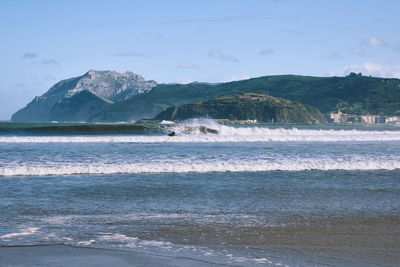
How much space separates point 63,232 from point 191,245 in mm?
2221

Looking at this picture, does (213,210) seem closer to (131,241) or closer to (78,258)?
(131,241)

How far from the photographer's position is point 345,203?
9.47 m

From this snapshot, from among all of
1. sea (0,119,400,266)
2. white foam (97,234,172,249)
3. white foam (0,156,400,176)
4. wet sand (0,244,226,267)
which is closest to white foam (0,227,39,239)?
sea (0,119,400,266)

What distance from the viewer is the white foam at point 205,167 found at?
14.1 meters

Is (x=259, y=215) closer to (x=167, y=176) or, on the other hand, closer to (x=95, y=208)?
(x=95, y=208)

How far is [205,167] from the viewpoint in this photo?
50.1 ft

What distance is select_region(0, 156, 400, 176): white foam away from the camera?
555 inches

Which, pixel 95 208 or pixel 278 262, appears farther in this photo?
pixel 95 208

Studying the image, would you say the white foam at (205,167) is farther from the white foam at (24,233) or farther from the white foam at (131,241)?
the white foam at (131,241)

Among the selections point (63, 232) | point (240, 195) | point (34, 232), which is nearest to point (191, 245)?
point (63, 232)

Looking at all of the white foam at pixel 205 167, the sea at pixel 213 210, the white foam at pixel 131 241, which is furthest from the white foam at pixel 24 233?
the white foam at pixel 205 167

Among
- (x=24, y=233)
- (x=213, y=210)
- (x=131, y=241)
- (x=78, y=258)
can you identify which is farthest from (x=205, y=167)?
(x=78, y=258)

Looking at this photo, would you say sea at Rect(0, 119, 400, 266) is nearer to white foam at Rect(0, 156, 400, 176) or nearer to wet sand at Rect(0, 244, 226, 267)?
white foam at Rect(0, 156, 400, 176)

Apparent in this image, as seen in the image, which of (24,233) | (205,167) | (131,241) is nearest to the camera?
(131,241)
